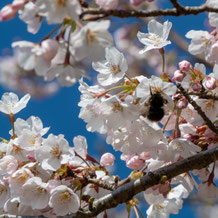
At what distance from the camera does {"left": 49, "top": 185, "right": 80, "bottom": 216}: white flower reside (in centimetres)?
237

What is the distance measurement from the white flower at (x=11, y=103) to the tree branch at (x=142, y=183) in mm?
892

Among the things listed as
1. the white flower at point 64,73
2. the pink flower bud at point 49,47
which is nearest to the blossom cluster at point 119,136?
the white flower at point 64,73

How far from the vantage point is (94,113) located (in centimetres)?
256

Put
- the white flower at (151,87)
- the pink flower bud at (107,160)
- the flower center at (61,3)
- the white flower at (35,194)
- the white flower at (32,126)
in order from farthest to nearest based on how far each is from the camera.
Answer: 1. the pink flower bud at (107,160)
2. the white flower at (32,126)
3. the white flower at (35,194)
4. the white flower at (151,87)
5. the flower center at (61,3)

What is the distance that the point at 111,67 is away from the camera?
260cm

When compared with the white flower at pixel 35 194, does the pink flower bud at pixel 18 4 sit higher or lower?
higher

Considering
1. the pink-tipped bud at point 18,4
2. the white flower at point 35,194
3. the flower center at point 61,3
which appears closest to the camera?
the flower center at point 61,3

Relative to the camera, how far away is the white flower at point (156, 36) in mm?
2721

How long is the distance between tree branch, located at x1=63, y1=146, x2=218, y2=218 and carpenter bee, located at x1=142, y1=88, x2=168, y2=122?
0.30m

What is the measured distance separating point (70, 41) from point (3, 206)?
1.29 m

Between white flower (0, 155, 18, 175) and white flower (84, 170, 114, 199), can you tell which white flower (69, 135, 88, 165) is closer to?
white flower (84, 170, 114, 199)

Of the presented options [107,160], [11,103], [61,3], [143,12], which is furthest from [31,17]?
[107,160]

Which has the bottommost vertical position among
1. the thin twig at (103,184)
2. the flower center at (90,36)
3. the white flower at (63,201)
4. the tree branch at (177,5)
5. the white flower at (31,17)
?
the thin twig at (103,184)

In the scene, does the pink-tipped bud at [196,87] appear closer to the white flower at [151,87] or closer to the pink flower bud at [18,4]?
the white flower at [151,87]
